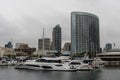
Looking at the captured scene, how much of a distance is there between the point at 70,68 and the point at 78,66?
5.15m

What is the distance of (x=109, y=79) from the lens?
249ft

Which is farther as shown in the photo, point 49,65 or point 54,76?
point 49,65

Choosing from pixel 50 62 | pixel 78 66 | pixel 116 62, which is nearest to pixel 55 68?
pixel 50 62

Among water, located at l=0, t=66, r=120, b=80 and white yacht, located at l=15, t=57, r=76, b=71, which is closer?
water, located at l=0, t=66, r=120, b=80

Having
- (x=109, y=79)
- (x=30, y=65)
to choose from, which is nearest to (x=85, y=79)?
(x=109, y=79)

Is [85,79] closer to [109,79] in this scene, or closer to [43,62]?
[109,79]

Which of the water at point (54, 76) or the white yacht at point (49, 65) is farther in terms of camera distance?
the white yacht at point (49, 65)

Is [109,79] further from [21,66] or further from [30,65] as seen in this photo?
[21,66]

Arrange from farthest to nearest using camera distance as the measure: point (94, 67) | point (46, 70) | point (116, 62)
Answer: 1. point (116, 62)
2. point (94, 67)
3. point (46, 70)

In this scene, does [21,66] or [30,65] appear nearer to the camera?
[30,65]

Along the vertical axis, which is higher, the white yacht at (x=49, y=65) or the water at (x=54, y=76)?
the white yacht at (x=49, y=65)

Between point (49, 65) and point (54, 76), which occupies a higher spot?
point (49, 65)

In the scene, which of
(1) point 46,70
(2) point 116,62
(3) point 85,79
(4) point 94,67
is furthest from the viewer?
(2) point 116,62

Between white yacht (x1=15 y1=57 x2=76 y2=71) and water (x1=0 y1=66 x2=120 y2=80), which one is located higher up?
white yacht (x1=15 y1=57 x2=76 y2=71)
